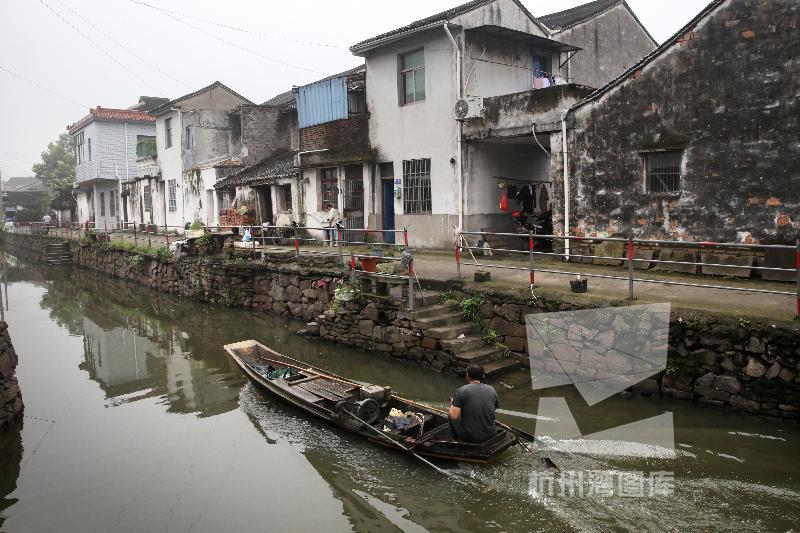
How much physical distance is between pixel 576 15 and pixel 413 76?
9.04 metres

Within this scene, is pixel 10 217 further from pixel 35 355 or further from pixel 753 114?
→ pixel 753 114

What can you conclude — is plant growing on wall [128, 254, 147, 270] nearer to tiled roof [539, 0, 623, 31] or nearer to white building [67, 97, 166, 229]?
white building [67, 97, 166, 229]

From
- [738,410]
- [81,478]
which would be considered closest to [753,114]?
[738,410]

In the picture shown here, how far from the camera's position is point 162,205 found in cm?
3419

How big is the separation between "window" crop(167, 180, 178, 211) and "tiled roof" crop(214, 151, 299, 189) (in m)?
5.82

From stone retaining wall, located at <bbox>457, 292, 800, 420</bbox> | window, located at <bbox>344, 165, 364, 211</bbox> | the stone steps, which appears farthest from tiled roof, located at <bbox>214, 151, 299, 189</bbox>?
stone retaining wall, located at <bbox>457, 292, 800, 420</bbox>

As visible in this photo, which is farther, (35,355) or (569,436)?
(35,355)

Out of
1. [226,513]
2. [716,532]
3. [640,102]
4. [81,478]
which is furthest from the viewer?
[640,102]

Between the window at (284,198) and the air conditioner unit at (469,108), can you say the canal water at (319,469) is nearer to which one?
the air conditioner unit at (469,108)

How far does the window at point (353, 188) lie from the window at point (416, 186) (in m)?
2.50

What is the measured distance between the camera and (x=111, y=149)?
127 ft

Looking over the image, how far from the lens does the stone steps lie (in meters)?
11.5

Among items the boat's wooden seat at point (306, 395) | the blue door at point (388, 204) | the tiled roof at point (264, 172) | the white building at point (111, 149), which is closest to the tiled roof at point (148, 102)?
the white building at point (111, 149)

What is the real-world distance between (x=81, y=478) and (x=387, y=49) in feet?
51.5
